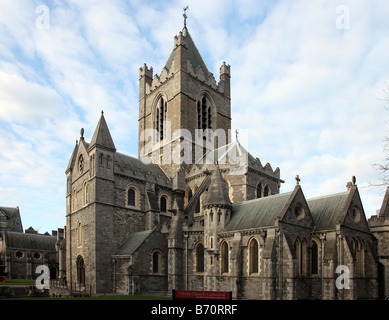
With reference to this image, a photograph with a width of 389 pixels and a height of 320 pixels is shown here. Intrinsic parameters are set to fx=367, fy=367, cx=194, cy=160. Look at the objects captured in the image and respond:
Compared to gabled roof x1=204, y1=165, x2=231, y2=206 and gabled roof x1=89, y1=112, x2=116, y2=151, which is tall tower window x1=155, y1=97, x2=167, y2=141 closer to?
gabled roof x1=89, y1=112, x2=116, y2=151

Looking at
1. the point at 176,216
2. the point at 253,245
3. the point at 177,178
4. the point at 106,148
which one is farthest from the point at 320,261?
the point at 106,148

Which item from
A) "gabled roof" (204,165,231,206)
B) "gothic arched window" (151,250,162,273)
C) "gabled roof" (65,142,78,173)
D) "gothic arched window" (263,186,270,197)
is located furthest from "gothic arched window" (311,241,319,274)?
"gabled roof" (65,142,78,173)

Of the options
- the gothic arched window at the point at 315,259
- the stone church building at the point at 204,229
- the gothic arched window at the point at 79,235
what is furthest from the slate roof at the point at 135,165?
the gothic arched window at the point at 315,259

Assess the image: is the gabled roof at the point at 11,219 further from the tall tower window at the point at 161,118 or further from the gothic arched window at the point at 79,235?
the gothic arched window at the point at 79,235

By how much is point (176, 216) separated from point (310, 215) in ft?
37.8

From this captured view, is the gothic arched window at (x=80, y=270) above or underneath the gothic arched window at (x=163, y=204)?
underneath

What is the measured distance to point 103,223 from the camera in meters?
32.2

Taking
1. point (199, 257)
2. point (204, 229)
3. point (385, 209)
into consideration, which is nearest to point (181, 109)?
point (204, 229)

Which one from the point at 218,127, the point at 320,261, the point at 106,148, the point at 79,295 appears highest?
the point at 218,127

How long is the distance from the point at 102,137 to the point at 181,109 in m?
13.6

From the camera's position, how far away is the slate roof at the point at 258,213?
1077 inches

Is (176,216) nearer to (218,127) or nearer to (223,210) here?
(223,210)

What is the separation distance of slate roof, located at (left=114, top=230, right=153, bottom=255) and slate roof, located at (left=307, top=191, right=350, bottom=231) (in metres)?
13.8

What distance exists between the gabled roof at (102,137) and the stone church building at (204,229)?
0.35ft
